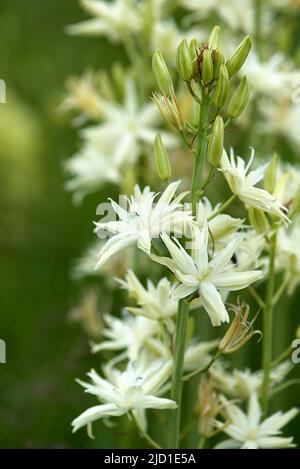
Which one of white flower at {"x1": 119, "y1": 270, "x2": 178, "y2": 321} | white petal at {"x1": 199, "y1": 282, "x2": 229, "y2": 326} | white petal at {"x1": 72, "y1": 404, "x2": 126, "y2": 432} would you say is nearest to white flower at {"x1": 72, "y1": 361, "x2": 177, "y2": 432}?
white petal at {"x1": 72, "y1": 404, "x2": 126, "y2": 432}

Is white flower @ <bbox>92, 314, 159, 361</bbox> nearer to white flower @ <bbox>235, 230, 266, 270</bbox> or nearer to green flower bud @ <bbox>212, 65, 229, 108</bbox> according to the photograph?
white flower @ <bbox>235, 230, 266, 270</bbox>

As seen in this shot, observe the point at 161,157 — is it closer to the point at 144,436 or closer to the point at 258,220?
the point at 258,220

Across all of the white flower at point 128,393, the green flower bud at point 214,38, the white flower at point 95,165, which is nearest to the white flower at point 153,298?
the white flower at point 128,393

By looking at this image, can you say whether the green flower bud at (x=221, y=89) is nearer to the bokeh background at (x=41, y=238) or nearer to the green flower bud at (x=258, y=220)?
the green flower bud at (x=258, y=220)

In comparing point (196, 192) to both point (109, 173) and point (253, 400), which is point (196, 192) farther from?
point (109, 173)

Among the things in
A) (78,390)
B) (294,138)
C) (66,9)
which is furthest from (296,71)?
(66,9)
